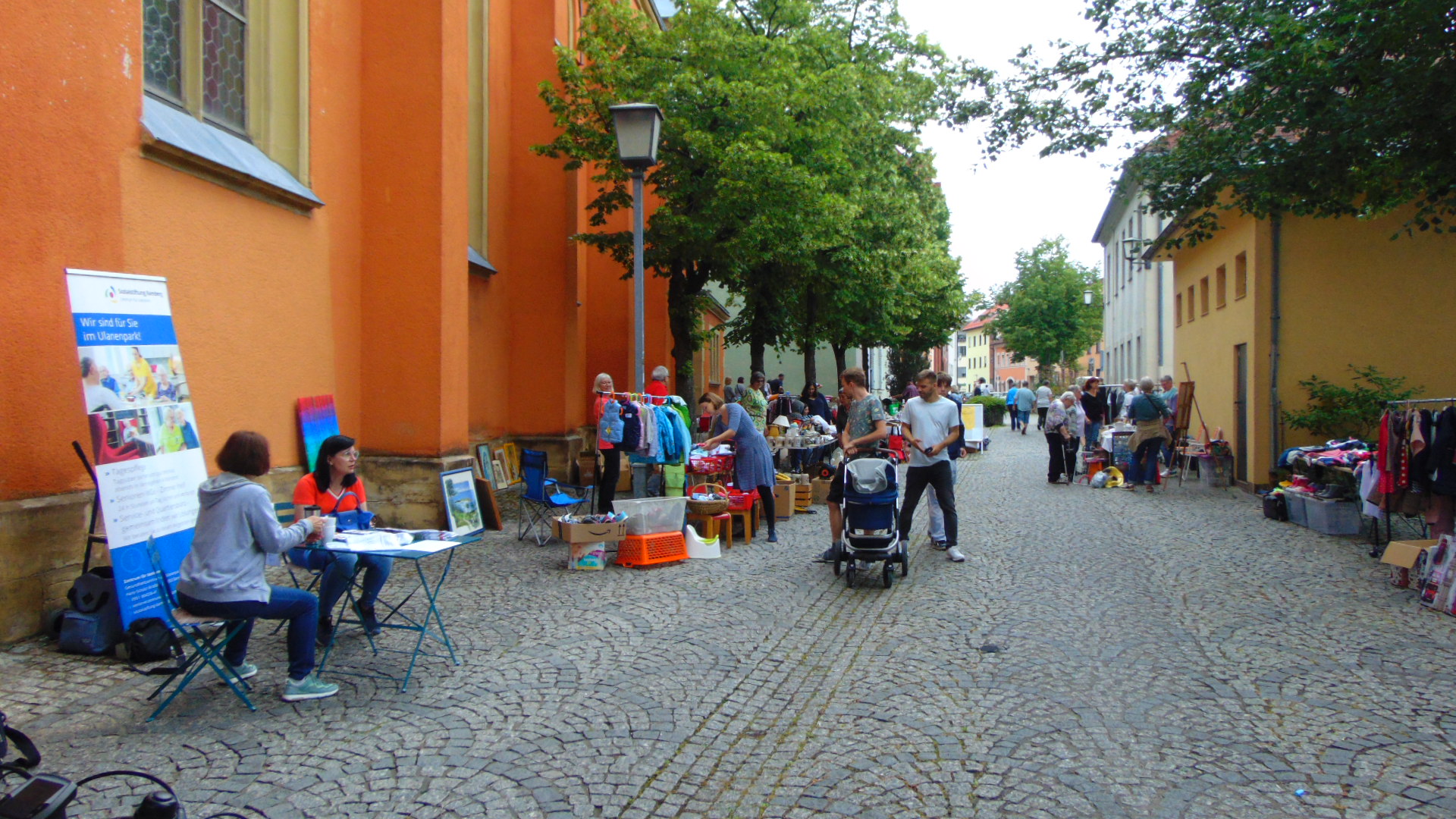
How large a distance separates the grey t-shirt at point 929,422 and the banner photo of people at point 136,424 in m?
5.78

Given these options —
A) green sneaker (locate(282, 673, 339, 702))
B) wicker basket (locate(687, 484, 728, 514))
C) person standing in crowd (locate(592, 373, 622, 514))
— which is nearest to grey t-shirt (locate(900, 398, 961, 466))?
wicker basket (locate(687, 484, 728, 514))

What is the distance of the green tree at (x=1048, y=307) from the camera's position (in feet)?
173

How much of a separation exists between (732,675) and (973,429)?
67.3 feet

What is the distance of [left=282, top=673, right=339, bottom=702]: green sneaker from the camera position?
5113 millimetres

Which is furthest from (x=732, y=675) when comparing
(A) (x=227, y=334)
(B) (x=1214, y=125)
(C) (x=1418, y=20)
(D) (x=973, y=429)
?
(D) (x=973, y=429)

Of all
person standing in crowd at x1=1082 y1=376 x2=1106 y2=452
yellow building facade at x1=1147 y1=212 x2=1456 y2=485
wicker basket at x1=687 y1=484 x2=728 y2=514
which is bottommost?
wicker basket at x1=687 y1=484 x2=728 y2=514

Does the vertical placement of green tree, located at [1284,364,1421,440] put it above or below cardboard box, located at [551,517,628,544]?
above

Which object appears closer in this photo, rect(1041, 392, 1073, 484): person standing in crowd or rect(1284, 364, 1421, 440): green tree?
rect(1284, 364, 1421, 440): green tree

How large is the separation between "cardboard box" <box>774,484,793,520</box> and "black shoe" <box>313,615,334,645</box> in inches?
281

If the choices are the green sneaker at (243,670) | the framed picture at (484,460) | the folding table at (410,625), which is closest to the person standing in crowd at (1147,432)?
the framed picture at (484,460)

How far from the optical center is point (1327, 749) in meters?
4.50

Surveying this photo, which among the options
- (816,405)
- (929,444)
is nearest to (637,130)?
(929,444)

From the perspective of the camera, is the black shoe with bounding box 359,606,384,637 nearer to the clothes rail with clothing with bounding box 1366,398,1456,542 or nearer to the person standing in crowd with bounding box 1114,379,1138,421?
the clothes rail with clothing with bounding box 1366,398,1456,542

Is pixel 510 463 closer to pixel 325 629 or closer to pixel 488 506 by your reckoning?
pixel 488 506
